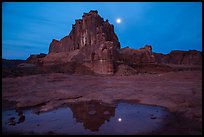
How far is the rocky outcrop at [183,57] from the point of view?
2133 inches

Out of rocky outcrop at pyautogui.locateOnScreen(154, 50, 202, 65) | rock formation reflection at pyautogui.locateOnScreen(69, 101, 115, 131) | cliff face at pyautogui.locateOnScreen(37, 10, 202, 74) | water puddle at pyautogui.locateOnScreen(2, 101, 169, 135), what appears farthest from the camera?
rocky outcrop at pyautogui.locateOnScreen(154, 50, 202, 65)

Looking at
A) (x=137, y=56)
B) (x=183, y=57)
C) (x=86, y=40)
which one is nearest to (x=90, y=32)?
(x=86, y=40)

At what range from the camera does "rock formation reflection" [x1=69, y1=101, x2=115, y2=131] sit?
5889mm

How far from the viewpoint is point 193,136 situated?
14.9 feet

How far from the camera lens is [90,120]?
20.7 ft

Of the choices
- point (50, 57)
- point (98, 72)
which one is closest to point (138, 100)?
point (98, 72)

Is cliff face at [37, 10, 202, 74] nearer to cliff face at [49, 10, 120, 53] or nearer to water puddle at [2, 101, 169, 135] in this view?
cliff face at [49, 10, 120, 53]

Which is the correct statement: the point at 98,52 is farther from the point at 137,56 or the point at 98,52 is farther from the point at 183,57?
the point at 183,57

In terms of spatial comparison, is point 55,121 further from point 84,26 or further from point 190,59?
point 190,59

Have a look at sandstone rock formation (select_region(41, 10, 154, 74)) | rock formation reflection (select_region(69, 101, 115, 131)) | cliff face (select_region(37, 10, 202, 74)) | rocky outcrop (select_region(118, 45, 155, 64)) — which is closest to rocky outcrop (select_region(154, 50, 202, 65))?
cliff face (select_region(37, 10, 202, 74))

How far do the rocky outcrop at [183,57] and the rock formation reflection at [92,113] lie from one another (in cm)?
5335

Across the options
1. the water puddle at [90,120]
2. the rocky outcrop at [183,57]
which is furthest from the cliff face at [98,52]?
the water puddle at [90,120]

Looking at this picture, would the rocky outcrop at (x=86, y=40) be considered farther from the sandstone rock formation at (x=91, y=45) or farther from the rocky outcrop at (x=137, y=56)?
the rocky outcrop at (x=137, y=56)

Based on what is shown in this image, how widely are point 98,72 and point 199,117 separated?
2167 centimetres
